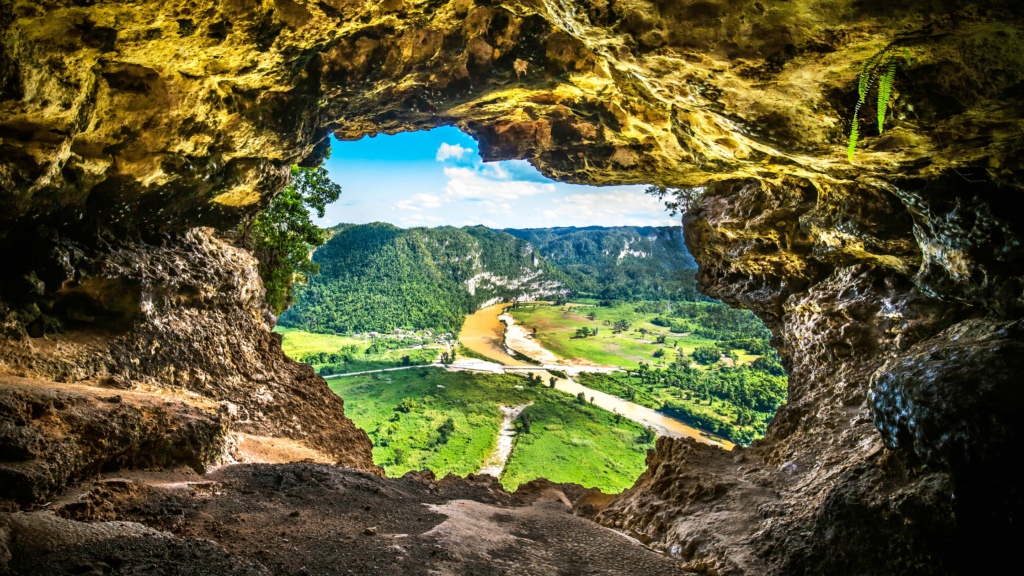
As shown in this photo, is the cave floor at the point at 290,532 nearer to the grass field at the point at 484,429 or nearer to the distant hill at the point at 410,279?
the grass field at the point at 484,429

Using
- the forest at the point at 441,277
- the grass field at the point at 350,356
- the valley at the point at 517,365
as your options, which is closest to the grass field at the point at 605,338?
the valley at the point at 517,365

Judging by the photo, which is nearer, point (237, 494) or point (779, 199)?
point (237, 494)

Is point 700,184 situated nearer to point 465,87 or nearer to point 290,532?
point 465,87

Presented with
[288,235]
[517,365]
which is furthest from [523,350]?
[288,235]

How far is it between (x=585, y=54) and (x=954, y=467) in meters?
10.3

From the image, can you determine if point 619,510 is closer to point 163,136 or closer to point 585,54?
point 585,54

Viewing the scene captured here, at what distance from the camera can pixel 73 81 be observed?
267 inches

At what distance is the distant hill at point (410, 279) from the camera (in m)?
89.4

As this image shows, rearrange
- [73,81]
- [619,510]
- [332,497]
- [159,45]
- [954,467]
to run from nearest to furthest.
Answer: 1. [954,467]
2. [73,81]
3. [159,45]
4. [332,497]
5. [619,510]

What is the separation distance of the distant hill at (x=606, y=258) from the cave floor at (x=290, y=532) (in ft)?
318

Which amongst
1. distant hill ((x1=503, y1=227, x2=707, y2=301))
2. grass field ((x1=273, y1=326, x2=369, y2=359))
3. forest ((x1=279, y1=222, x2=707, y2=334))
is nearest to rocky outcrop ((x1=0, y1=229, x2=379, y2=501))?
grass field ((x1=273, y1=326, x2=369, y2=359))

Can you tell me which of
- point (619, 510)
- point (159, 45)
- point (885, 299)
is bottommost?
Result: point (619, 510)

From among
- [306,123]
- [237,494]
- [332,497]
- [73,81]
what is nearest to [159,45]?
[73,81]

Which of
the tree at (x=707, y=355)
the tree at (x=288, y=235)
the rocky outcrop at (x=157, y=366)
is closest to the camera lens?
the rocky outcrop at (x=157, y=366)
